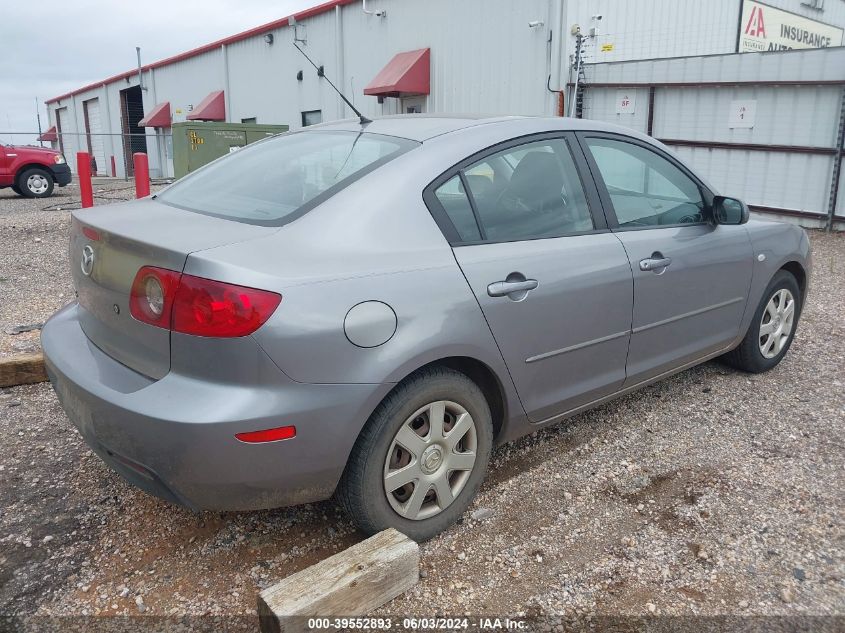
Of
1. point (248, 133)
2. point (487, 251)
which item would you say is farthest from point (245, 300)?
point (248, 133)

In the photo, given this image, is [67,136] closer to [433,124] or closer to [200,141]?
[200,141]

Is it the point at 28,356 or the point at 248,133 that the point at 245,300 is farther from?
the point at 248,133

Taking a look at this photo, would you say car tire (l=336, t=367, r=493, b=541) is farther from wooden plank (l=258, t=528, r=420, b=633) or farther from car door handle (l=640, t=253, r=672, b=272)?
car door handle (l=640, t=253, r=672, b=272)

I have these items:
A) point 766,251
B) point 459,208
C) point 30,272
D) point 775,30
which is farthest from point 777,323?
point 775,30

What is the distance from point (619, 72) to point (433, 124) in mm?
10537

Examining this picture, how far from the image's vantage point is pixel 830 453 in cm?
340

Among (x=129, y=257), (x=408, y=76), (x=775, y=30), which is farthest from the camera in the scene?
(x=775, y=30)

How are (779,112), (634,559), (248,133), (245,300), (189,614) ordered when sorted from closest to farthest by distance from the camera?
(245,300), (189,614), (634,559), (779,112), (248,133)

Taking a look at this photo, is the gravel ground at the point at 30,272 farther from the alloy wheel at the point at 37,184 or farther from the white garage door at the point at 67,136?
the white garage door at the point at 67,136

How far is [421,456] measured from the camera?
8.29ft

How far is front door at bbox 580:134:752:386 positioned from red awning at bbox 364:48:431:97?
13.2 m

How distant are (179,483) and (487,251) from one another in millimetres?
1376

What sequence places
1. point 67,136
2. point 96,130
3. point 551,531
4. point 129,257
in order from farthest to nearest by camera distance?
point 67,136, point 96,130, point 551,531, point 129,257

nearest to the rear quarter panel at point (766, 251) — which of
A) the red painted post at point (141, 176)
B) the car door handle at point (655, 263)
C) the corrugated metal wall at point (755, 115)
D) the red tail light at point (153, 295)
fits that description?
the car door handle at point (655, 263)
